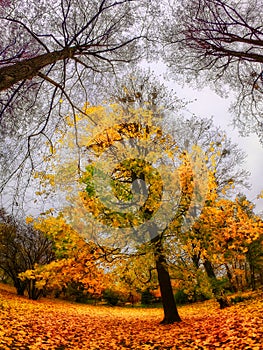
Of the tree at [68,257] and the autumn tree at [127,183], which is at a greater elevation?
the autumn tree at [127,183]

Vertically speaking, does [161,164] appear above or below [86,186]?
above

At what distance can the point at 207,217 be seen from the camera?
7617 mm

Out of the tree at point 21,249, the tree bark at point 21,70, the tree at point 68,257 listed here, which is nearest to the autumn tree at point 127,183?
the tree at point 68,257

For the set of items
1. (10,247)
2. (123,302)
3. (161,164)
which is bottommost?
(123,302)

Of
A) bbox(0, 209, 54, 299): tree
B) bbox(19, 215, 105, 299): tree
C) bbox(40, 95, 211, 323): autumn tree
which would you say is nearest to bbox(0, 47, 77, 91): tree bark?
bbox(40, 95, 211, 323): autumn tree

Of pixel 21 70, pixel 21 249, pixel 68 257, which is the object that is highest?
pixel 21 70

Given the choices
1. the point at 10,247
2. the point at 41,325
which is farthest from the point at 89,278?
the point at 10,247

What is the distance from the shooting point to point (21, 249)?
56.2 ft

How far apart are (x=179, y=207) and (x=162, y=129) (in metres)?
2.78

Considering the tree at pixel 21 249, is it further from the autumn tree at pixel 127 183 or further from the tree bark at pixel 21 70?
the tree bark at pixel 21 70

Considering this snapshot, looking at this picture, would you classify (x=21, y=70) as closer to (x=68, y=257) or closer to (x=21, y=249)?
(x=68, y=257)

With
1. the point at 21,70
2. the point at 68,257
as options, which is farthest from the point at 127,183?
the point at 21,70

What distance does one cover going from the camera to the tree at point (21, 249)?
16781mm

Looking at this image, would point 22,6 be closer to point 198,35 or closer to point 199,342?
point 198,35
